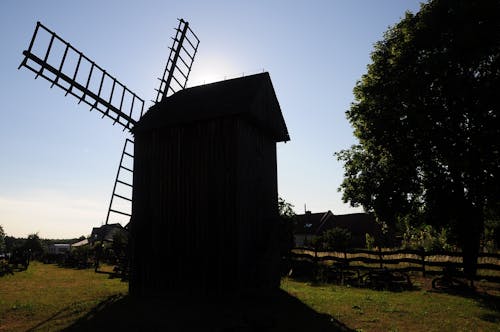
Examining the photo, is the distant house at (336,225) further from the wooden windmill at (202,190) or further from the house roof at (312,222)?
the wooden windmill at (202,190)

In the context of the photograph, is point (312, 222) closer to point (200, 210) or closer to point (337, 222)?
point (337, 222)

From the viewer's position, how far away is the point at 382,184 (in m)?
19.2

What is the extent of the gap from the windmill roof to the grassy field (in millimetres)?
6946

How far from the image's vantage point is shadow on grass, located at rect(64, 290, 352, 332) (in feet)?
29.3

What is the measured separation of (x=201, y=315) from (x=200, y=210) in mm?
3966

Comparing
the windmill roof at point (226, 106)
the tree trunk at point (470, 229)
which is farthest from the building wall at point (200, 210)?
the tree trunk at point (470, 229)

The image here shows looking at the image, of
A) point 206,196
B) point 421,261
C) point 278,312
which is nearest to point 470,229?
point 421,261

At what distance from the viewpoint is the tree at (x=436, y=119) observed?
15.3 meters

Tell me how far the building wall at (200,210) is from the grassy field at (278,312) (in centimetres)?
115

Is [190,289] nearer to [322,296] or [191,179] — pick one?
[191,179]

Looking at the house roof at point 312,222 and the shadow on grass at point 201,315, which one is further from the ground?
the house roof at point 312,222

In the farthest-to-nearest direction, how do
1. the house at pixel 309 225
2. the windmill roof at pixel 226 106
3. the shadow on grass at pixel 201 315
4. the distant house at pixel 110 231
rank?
the house at pixel 309 225 < the distant house at pixel 110 231 < the windmill roof at pixel 226 106 < the shadow on grass at pixel 201 315

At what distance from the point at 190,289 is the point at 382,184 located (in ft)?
40.1

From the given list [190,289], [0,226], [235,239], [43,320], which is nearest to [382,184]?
[235,239]
